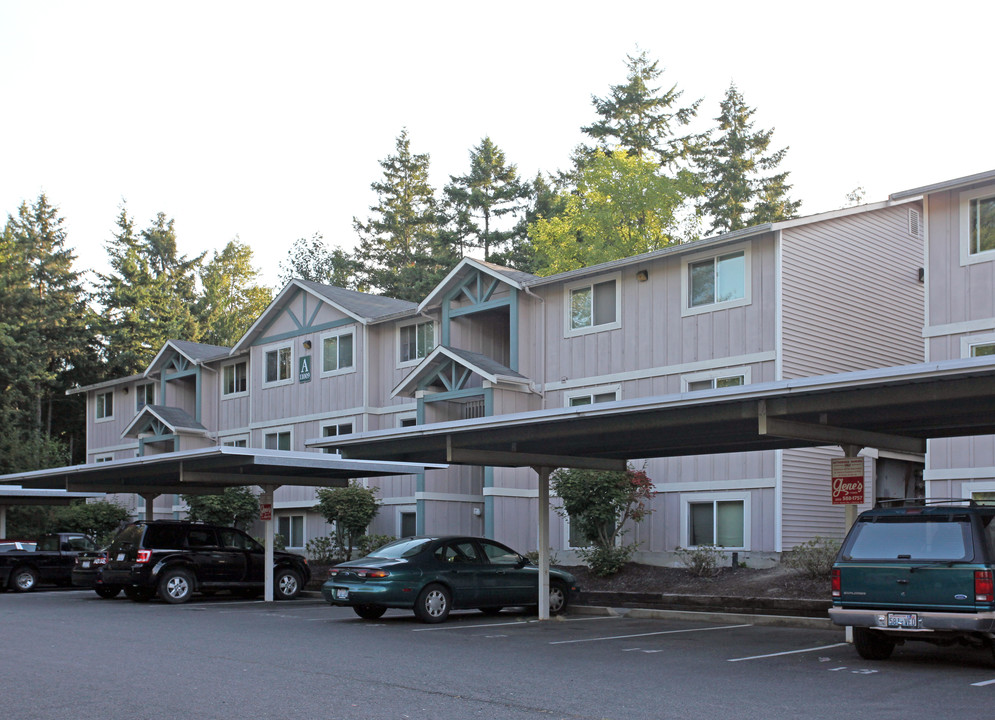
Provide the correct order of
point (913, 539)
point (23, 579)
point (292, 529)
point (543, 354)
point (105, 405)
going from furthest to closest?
1. point (105, 405)
2. point (292, 529)
3. point (543, 354)
4. point (23, 579)
5. point (913, 539)

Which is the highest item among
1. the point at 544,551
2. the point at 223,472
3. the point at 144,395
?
the point at 144,395

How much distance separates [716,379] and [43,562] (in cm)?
1731

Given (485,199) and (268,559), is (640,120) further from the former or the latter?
(268,559)

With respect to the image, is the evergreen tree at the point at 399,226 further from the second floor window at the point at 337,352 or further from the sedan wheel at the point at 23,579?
the sedan wheel at the point at 23,579

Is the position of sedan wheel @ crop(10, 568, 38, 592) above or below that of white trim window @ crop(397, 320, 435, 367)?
below

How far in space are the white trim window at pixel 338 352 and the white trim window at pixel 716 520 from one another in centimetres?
1300

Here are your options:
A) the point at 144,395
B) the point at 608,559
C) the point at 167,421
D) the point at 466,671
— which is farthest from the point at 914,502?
the point at 144,395

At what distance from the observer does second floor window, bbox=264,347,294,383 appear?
122 ft

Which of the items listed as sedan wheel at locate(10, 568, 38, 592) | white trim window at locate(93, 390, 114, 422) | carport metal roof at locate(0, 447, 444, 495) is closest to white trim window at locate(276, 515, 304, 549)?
carport metal roof at locate(0, 447, 444, 495)

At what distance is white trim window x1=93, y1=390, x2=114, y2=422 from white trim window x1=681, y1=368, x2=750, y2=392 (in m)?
30.1

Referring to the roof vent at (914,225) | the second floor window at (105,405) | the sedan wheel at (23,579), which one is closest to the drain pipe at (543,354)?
the roof vent at (914,225)

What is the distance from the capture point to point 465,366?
28.5m

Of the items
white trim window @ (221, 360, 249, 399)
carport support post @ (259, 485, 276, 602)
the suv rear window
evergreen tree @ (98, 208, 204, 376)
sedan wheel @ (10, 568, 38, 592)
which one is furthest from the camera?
evergreen tree @ (98, 208, 204, 376)

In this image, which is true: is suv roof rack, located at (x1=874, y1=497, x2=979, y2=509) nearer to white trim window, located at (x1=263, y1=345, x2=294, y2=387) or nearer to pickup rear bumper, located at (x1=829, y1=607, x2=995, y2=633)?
pickup rear bumper, located at (x1=829, y1=607, x2=995, y2=633)
